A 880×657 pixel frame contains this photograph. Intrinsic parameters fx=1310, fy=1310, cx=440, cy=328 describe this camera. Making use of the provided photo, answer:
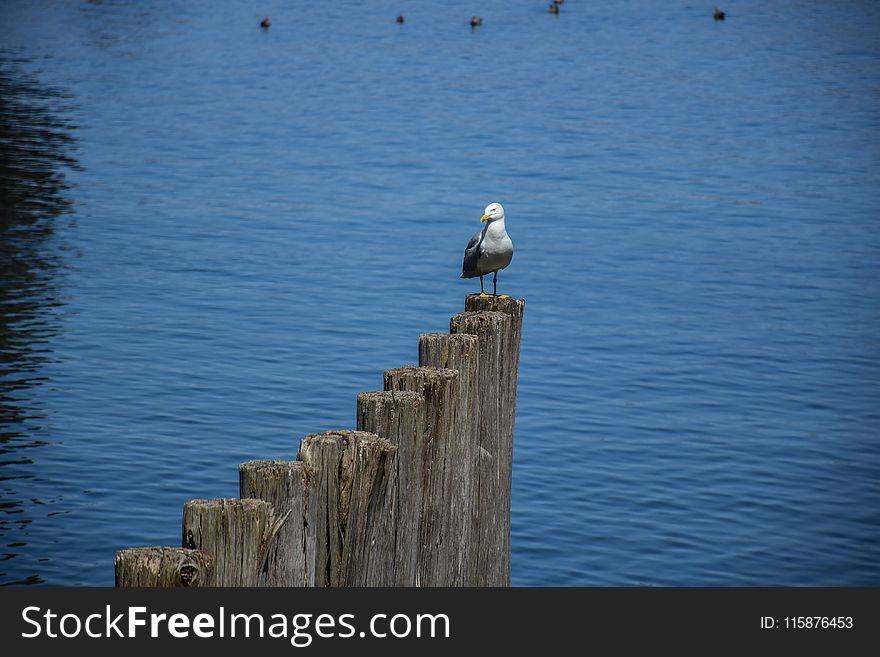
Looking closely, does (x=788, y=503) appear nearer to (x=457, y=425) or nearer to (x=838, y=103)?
(x=457, y=425)

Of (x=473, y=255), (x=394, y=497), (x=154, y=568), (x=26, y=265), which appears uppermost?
(x=473, y=255)

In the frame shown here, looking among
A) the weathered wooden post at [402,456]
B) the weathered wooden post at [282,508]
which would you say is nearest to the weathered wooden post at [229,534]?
the weathered wooden post at [282,508]

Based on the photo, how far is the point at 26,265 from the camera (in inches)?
831

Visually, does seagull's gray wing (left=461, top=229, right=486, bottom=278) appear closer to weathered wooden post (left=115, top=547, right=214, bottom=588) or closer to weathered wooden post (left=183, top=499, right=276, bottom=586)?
weathered wooden post (left=183, top=499, right=276, bottom=586)

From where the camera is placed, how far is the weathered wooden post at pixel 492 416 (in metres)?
7.10

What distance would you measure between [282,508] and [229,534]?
1.28ft

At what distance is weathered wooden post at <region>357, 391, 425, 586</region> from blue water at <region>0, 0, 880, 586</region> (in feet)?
20.1

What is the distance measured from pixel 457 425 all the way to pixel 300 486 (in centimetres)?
175

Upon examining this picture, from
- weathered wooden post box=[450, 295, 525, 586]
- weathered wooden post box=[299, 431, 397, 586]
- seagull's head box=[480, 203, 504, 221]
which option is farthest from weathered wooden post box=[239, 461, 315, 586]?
seagull's head box=[480, 203, 504, 221]

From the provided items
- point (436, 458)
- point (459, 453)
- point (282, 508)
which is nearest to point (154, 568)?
point (282, 508)

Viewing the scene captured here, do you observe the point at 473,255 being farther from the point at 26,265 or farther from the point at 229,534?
the point at 26,265

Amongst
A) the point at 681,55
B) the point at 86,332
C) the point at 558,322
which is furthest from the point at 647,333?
the point at 681,55

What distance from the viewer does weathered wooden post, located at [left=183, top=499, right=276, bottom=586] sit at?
14.8 ft

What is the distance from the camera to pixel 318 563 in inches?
217
